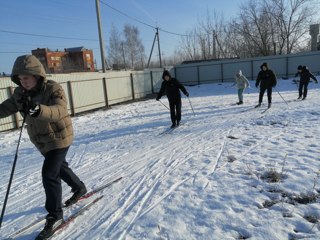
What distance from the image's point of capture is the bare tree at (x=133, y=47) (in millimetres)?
63719

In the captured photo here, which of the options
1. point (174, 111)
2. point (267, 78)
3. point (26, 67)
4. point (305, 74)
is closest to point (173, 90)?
point (174, 111)

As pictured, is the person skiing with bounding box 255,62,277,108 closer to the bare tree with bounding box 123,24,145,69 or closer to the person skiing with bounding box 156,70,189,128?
the person skiing with bounding box 156,70,189,128

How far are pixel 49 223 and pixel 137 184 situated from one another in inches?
70.8

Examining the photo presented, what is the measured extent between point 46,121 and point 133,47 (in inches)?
2477

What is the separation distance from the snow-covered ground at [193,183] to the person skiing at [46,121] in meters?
0.48

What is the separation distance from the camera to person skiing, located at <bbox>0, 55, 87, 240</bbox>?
10.7 ft

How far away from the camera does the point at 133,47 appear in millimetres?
64312

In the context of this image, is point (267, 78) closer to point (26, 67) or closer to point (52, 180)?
point (52, 180)

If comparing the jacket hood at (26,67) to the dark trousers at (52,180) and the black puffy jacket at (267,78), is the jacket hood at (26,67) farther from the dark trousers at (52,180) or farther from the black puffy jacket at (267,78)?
the black puffy jacket at (267,78)

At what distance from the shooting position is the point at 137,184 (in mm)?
5172

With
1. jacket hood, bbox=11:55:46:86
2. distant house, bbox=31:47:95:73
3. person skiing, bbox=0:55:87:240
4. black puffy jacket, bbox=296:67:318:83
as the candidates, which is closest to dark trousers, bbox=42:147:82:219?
person skiing, bbox=0:55:87:240

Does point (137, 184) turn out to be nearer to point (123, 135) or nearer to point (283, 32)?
point (123, 135)

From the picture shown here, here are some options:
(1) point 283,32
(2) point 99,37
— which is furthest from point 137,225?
(1) point 283,32

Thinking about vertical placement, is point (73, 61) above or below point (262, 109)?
above
